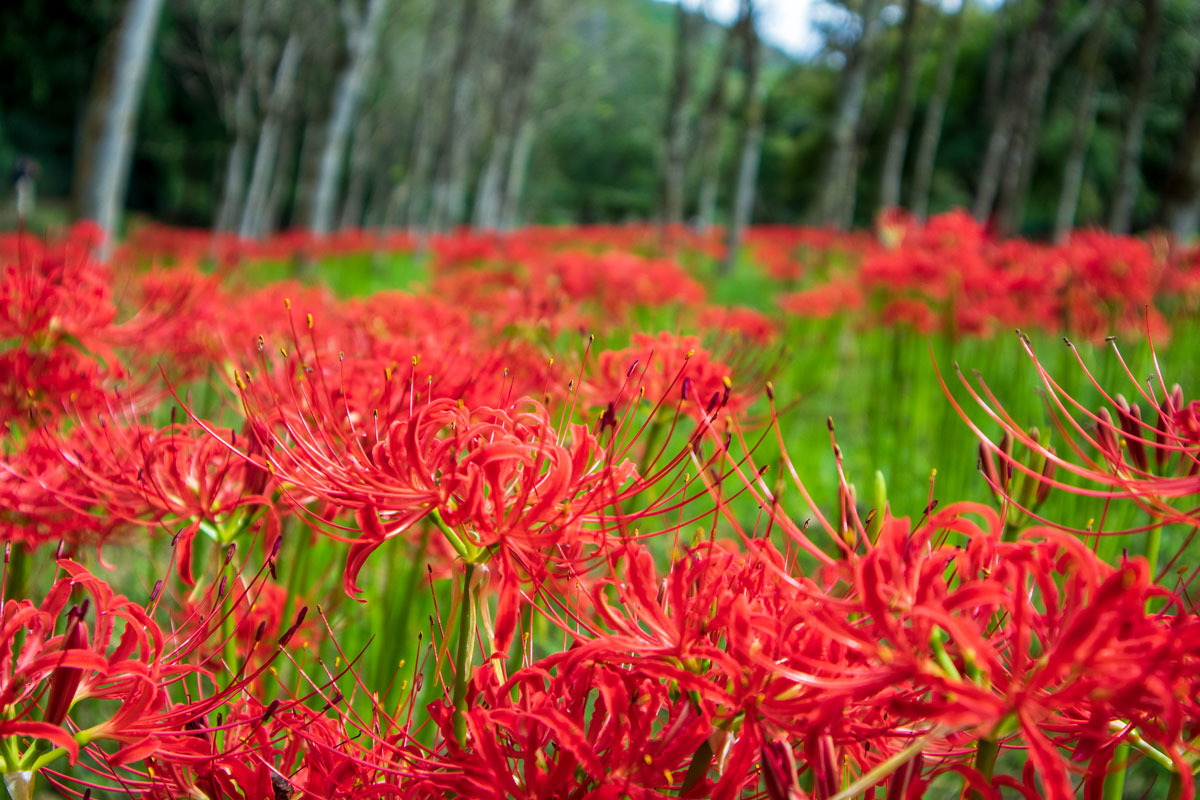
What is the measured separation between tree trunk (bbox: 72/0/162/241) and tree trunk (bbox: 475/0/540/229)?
33.0 ft

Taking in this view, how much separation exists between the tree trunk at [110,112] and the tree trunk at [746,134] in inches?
267

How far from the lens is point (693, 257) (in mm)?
11156

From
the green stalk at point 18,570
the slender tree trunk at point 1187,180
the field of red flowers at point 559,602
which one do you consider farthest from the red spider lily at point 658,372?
the slender tree trunk at point 1187,180

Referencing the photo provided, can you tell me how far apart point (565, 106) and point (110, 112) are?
22128mm

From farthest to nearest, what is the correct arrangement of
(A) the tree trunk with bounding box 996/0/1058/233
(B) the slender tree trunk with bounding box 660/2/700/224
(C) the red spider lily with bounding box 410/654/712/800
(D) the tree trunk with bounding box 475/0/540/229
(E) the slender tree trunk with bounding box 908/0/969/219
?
(D) the tree trunk with bounding box 475/0/540/229, (B) the slender tree trunk with bounding box 660/2/700/224, (E) the slender tree trunk with bounding box 908/0/969/219, (A) the tree trunk with bounding box 996/0/1058/233, (C) the red spider lily with bounding box 410/654/712/800

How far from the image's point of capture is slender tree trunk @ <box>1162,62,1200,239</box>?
5.61 meters

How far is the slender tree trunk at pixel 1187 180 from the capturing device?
18.4 feet

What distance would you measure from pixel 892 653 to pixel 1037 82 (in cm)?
1156

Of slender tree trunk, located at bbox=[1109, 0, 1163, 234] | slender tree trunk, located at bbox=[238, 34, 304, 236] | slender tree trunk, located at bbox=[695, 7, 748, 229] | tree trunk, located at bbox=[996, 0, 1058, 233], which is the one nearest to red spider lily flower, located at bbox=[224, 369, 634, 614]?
slender tree trunk, located at bbox=[1109, 0, 1163, 234]

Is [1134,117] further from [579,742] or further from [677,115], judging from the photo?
[579,742]

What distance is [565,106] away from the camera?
85.6 feet

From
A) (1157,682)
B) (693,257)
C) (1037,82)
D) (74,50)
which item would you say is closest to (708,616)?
(1157,682)

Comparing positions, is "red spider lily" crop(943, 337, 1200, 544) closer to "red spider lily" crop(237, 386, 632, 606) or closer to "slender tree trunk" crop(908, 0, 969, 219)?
"red spider lily" crop(237, 386, 632, 606)

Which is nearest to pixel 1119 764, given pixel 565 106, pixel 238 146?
pixel 238 146
